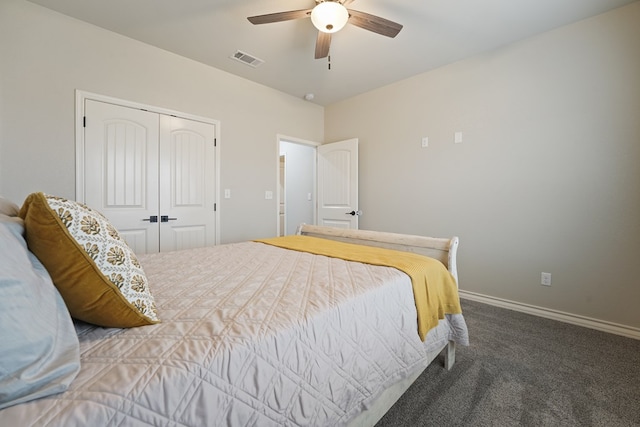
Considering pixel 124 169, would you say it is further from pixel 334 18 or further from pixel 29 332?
pixel 29 332

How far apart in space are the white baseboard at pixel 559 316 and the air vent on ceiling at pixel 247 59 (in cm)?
361

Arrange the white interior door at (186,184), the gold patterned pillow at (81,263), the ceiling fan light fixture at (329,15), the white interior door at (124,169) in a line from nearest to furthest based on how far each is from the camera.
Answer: the gold patterned pillow at (81,263)
the ceiling fan light fixture at (329,15)
the white interior door at (124,169)
the white interior door at (186,184)

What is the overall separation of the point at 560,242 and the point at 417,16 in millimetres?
2453

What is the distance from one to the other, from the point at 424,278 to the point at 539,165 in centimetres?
212

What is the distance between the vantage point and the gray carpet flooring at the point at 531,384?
138 centimetres

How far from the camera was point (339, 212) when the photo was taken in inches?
169

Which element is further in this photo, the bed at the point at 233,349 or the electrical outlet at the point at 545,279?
the electrical outlet at the point at 545,279

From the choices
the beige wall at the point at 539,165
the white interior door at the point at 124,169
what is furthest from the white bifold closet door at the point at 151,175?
the beige wall at the point at 539,165

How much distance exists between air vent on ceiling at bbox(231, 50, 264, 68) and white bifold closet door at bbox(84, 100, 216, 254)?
864 millimetres

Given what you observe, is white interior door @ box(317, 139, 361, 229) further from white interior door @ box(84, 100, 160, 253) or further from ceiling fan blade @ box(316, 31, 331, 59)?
white interior door @ box(84, 100, 160, 253)

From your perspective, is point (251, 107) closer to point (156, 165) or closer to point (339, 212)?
point (156, 165)

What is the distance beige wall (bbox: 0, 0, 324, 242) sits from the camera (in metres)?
2.22

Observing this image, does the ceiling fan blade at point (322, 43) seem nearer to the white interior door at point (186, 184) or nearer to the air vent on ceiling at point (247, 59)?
the air vent on ceiling at point (247, 59)

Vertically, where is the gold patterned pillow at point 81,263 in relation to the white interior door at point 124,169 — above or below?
below
